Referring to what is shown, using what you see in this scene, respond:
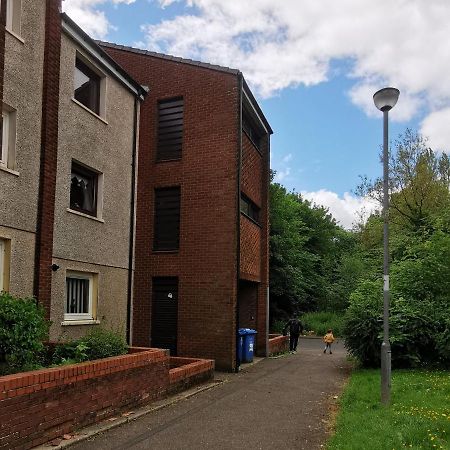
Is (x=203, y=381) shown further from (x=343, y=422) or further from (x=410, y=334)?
(x=410, y=334)

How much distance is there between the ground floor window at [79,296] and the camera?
433 inches

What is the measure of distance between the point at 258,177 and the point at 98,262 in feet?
26.7

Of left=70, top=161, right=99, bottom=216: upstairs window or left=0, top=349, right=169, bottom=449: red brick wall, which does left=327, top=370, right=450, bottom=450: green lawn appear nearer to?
left=0, top=349, right=169, bottom=449: red brick wall

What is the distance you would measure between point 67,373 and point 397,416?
181 inches

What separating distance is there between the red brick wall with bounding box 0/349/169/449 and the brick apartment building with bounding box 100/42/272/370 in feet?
17.6

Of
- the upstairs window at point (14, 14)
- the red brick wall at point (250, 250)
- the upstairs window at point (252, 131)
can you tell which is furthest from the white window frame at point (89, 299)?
the upstairs window at point (252, 131)

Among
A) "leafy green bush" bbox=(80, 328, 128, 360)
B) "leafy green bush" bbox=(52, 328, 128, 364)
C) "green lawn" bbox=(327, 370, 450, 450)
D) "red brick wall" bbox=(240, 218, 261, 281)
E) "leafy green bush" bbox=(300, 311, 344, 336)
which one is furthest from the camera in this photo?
"leafy green bush" bbox=(300, 311, 344, 336)

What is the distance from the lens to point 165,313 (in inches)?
587

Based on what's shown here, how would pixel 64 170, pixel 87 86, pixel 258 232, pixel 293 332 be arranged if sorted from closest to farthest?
pixel 64 170 < pixel 87 86 < pixel 258 232 < pixel 293 332

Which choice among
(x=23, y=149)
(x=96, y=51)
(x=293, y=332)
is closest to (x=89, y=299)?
(x=23, y=149)

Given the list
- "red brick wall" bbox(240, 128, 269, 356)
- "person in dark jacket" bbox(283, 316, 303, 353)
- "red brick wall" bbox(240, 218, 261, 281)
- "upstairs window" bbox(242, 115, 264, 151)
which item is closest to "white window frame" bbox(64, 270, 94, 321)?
"red brick wall" bbox(240, 218, 261, 281)

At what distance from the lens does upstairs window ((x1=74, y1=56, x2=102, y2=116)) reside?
38.5 ft

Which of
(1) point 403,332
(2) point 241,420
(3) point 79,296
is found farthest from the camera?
(1) point 403,332

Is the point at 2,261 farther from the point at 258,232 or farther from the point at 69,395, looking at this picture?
the point at 258,232
